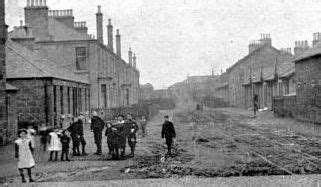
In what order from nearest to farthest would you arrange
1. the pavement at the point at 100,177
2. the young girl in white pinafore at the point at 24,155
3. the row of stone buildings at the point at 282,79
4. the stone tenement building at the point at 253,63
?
1. the pavement at the point at 100,177
2. the young girl in white pinafore at the point at 24,155
3. the row of stone buildings at the point at 282,79
4. the stone tenement building at the point at 253,63

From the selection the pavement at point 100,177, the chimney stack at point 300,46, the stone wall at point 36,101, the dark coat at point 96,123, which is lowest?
the pavement at point 100,177

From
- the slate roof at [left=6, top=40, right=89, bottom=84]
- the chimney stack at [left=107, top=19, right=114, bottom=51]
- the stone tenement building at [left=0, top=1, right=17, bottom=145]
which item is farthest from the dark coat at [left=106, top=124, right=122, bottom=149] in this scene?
the chimney stack at [left=107, top=19, right=114, bottom=51]

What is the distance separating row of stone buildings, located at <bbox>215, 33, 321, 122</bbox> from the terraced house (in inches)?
580

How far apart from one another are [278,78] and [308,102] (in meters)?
15.3

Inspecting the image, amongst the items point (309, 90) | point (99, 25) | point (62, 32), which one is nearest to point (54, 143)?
point (309, 90)

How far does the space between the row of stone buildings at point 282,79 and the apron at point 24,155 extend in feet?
63.3

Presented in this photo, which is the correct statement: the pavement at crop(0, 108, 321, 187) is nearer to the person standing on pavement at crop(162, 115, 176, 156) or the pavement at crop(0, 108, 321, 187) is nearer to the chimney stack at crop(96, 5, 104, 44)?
the person standing on pavement at crop(162, 115, 176, 156)

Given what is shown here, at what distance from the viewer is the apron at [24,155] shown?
1005cm

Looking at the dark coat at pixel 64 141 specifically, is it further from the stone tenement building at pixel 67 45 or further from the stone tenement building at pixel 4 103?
the stone tenement building at pixel 67 45

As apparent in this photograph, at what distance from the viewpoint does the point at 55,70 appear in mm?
26484

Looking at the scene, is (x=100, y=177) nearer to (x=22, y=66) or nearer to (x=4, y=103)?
(x=4, y=103)

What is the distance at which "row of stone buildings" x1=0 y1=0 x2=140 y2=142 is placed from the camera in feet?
76.0

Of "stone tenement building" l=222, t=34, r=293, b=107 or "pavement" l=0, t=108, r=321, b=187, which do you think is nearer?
"pavement" l=0, t=108, r=321, b=187

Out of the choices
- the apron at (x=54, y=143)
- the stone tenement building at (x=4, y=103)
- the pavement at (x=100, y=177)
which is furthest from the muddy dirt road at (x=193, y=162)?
the stone tenement building at (x=4, y=103)
